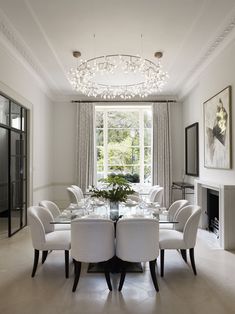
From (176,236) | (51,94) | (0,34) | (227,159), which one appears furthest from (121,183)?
(51,94)

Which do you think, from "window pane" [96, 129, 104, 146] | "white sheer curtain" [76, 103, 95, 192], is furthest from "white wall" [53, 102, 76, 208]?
"window pane" [96, 129, 104, 146]

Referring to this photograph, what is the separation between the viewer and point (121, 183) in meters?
3.84

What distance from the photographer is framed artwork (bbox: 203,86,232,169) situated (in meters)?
4.47

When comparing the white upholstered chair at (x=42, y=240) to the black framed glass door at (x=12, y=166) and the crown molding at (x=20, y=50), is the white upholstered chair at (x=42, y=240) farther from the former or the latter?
the crown molding at (x=20, y=50)

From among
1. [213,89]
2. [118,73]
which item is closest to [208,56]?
[213,89]

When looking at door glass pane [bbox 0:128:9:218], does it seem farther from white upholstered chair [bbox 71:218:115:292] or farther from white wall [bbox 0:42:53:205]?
white upholstered chair [bbox 71:218:115:292]

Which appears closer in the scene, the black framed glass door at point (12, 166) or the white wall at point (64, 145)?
the black framed glass door at point (12, 166)

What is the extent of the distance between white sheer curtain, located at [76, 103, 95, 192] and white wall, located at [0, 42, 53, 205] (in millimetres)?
842

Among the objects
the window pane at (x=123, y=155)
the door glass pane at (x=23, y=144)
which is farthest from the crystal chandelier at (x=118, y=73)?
the window pane at (x=123, y=155)

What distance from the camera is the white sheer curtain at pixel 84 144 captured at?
7805mm

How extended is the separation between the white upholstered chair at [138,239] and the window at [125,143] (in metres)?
5.28

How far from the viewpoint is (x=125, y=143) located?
8.23 meters

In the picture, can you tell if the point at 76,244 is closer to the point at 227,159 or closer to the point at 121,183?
the point at 121,183

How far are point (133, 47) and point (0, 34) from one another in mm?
2260
